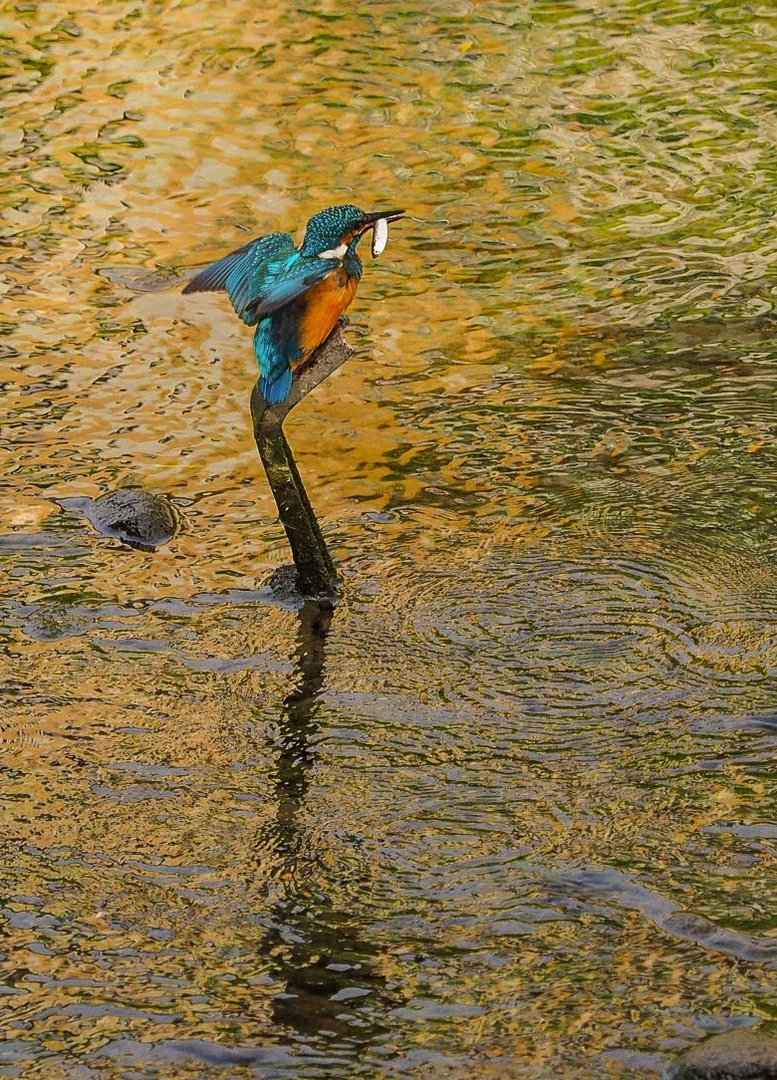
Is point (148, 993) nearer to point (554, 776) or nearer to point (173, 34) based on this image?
point (554, 776)

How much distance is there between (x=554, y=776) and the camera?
15.7 feet

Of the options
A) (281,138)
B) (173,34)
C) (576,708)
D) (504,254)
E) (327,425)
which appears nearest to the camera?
(576,708)

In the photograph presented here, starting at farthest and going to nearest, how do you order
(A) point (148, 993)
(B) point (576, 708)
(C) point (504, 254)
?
(C) point (504, 254) → (B) point (576, 708) → (A) point (148, 993)

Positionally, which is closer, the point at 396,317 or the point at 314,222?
the point at 314,222

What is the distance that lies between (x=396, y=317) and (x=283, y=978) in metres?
4.19

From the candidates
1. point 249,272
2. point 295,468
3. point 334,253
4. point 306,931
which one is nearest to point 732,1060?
point 306,931

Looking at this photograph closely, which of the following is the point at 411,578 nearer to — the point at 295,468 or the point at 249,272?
the point at 295,468

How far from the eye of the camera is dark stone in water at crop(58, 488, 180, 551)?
616cm

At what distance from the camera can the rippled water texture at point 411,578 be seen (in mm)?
4035

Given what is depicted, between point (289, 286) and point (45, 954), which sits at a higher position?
point (289, 286)

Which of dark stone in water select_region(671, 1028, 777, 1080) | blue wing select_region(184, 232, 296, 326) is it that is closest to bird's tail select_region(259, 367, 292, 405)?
blue wing select_region(184, 232, 296, 326)

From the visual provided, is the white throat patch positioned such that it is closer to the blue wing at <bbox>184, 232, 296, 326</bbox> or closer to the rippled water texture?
the blue wing at <bbox>184, 232, 296, 326</bbox>

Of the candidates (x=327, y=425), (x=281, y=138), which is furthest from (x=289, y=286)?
(x=281, y=138)

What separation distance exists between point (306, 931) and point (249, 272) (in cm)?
219
